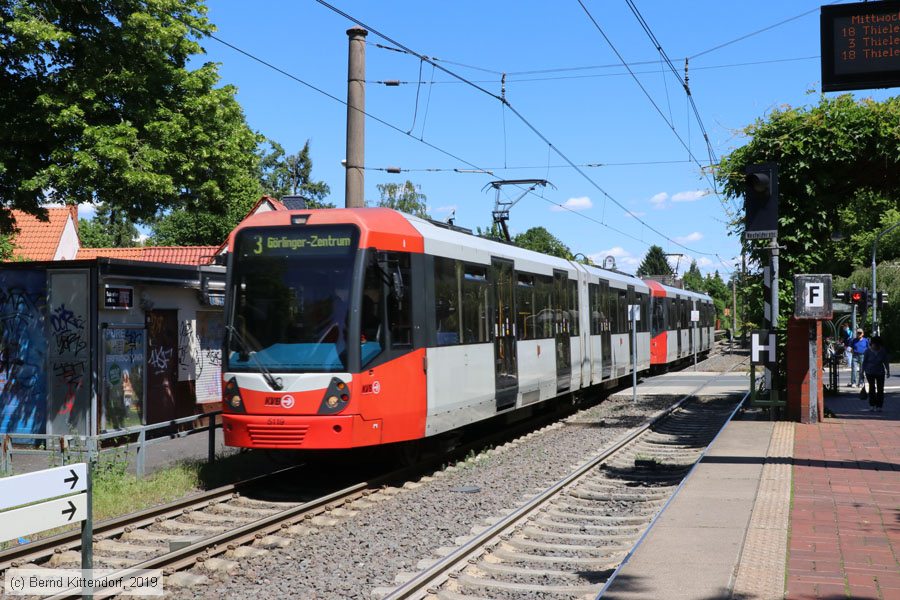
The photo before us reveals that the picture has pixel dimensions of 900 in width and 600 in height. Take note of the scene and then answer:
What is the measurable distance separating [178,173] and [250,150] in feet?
8.41

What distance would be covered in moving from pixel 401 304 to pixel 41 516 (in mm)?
6560

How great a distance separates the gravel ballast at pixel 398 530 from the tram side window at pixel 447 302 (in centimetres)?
185

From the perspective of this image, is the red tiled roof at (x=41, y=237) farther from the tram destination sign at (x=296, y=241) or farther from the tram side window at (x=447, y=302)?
the tram destination sign at (x=296, y=241)

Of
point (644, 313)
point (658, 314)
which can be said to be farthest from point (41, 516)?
point (658, 314)

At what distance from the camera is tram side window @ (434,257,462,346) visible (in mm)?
12227

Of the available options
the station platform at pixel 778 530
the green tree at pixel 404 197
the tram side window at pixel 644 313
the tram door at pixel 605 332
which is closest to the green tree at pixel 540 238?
the green tree at pixel 404 197

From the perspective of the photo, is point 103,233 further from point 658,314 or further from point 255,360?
point 255,360


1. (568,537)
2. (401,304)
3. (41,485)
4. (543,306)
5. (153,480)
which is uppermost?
(543,306)

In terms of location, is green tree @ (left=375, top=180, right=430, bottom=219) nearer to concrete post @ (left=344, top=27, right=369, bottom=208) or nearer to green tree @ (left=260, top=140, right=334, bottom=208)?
green tree @ (left=260, top=140, right=334, bottom=208)

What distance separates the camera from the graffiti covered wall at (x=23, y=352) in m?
16.0

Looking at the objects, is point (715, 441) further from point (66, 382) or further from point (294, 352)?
point (66, 382)

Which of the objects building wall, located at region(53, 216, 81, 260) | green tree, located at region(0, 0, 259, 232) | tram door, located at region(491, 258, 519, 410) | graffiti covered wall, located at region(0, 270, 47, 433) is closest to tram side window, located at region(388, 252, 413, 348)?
tram door, located at region(491, 258, 519, 410)

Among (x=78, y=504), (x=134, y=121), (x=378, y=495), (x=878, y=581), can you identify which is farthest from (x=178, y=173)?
(x=878, y=581)

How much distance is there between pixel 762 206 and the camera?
15.4 meters
